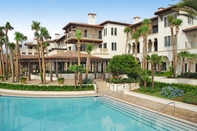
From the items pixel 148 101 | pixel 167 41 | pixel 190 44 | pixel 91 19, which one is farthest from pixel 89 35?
pixel 148 101

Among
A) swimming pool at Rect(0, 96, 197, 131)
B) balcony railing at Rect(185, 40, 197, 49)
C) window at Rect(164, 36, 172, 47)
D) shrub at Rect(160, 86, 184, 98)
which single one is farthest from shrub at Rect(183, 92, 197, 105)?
window at Rect(164, 36, 172, 47)

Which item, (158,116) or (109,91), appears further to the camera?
(109,91)

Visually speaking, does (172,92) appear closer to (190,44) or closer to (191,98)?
(191,98)

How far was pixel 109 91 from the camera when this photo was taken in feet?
82.6

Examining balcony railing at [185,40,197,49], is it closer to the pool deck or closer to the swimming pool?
the pool deck

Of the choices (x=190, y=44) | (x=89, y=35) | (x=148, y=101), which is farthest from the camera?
(x=89, y=35)

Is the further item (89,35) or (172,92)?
(89,35)

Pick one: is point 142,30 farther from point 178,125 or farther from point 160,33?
point 178,125

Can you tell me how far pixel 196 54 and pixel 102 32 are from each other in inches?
809

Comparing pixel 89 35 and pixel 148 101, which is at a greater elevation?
pixel 89 35

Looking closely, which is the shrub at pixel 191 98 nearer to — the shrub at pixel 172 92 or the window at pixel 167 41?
the shrub at pixel 172 92

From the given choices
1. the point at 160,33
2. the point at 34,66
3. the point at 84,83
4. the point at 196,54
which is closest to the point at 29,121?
the point at 84,83

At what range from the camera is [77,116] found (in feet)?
50.3

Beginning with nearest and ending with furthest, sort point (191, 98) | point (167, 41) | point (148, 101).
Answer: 1. point (191, 98)
2. point (148, 101)
3. point (167, 41)
